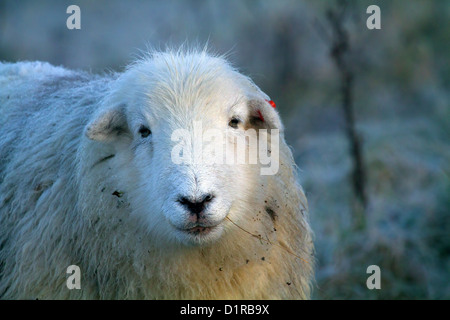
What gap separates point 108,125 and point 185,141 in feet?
1.92

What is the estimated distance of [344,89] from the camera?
6703 millimetres

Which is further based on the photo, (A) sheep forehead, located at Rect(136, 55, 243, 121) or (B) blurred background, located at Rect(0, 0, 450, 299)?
(B) blurred background, located at Rect(0, 0, 450, 299)

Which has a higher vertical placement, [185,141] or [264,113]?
[264,113]

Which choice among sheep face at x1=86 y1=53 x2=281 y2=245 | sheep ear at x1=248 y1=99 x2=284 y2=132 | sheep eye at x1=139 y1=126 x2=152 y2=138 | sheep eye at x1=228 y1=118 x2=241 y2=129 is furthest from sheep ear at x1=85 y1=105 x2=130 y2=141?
sheep ear at x1=248 y1=99 x2=284 y2=132

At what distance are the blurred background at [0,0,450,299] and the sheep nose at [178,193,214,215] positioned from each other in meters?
1.39

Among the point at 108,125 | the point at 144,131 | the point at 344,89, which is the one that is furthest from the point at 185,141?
the point at 344,89

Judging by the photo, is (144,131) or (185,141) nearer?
(185,141)

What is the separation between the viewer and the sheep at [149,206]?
323 cm

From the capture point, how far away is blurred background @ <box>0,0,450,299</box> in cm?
572

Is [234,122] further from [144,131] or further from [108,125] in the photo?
[108,125]

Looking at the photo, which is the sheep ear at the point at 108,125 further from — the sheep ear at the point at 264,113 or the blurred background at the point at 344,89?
the blurred background at the point at 344,89

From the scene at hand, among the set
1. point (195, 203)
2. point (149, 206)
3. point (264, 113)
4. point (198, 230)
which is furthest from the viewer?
point (264, 113)

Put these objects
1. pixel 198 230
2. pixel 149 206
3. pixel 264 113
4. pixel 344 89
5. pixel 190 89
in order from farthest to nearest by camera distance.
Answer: pixel 344 89, pixel 264 113, pixel 190 89, pixel 149 206, pixel 198 230

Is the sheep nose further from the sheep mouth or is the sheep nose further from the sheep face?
the sheep mouth
